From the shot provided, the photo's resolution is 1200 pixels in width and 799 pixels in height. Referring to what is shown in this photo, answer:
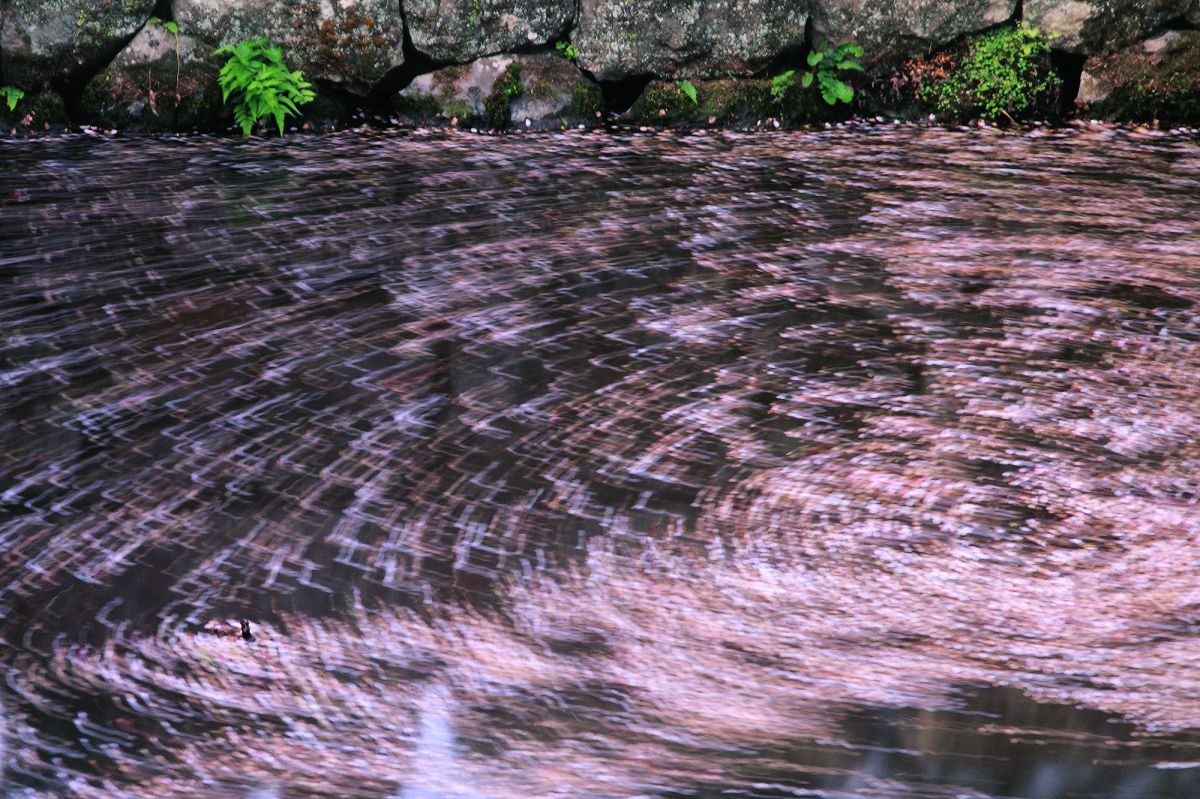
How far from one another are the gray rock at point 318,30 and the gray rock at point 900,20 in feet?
7.91

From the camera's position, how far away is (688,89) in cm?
629

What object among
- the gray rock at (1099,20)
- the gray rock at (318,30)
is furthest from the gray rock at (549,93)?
the gray rock at (1099,20)

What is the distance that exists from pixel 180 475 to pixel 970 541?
1.74m

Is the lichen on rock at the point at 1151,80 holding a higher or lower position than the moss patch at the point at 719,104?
higher

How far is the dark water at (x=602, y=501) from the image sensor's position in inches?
70.7

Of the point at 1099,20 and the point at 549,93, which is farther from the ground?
the point at 1099,20

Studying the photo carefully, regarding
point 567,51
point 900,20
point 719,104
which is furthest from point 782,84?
point 567,51

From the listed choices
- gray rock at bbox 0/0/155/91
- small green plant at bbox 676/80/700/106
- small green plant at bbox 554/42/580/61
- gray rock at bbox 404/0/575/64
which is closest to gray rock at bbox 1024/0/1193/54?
A: small green plant at bbox 676/80/700/106

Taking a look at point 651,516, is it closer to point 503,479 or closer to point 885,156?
point 503,479

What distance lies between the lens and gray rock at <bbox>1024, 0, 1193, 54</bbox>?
614 cm

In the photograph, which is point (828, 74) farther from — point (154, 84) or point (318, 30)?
point (154, 84)

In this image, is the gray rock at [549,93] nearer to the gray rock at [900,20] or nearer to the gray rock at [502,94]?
the gray rock at [502,94]

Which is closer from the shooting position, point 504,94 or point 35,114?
point 35,114

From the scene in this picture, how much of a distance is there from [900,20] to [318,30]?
10.6 feet
